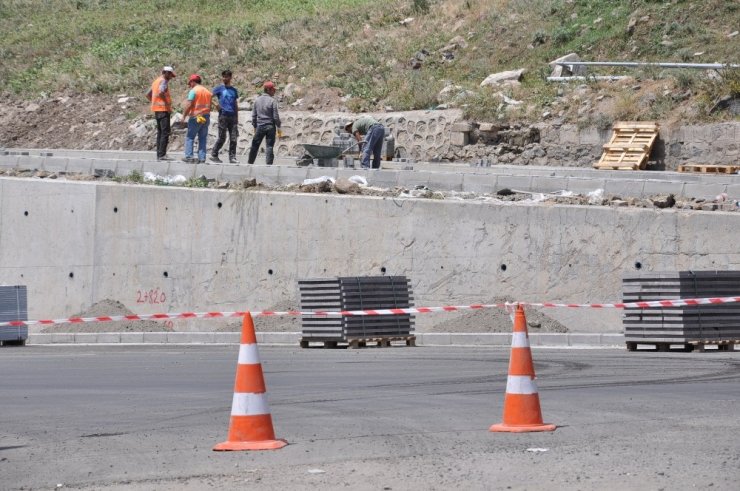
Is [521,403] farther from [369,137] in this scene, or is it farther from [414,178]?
[369,137]

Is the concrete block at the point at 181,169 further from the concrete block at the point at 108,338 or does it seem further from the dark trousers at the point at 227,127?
the concrete block at the point at 108,338

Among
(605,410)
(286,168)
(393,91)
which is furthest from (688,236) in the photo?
(393,91)

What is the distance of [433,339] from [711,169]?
8.62 metres

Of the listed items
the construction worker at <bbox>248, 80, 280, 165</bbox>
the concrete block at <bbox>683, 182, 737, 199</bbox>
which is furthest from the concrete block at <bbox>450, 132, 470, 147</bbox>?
the concrete block at <bbox>683, 182, 737, 199</bbox>

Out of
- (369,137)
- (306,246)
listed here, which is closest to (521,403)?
(306,246)

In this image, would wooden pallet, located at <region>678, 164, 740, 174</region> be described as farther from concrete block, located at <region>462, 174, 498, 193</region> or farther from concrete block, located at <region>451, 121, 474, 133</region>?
concrete block, located at <region>451, 121, 474, 133</region>

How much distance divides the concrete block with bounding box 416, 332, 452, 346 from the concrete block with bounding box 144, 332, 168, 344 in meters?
4.83

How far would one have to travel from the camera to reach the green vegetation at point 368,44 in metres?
35.8

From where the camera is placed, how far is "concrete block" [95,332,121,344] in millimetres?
23844

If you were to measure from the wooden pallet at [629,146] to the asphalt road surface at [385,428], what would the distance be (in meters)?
14.5

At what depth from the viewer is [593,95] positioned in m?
33.2

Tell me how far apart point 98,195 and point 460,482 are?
2055 cm

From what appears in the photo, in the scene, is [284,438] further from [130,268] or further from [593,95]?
[593,95]

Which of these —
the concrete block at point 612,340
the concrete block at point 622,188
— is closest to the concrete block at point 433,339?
the concrete block at point 612,340
